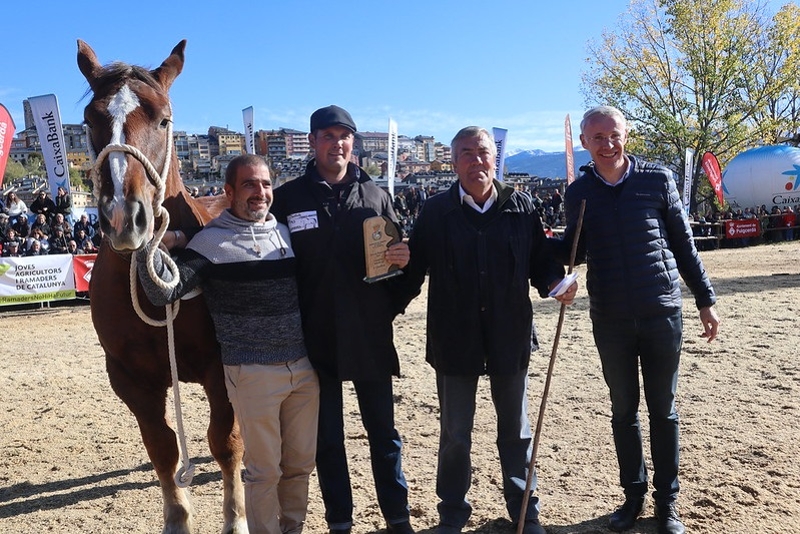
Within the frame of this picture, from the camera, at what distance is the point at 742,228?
70.1 ft

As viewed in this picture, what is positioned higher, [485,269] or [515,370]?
[485,269]

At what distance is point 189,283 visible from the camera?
2.65 metres

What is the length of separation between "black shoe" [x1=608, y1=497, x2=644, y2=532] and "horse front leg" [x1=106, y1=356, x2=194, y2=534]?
222 centimetres

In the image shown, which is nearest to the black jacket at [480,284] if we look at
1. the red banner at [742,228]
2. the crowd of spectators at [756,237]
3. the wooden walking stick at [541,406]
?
the wooden walking stick at [541,406]

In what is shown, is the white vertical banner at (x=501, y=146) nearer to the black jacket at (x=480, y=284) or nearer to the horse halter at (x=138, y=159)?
the black jacket at (x=480, y=284)

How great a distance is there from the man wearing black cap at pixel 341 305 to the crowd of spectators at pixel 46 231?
1086cm

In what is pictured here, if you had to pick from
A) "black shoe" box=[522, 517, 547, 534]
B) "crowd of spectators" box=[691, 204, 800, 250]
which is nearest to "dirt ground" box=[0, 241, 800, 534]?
"black shoe" box=[522, 517, 547, 534]

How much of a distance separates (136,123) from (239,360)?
1092 millimetres

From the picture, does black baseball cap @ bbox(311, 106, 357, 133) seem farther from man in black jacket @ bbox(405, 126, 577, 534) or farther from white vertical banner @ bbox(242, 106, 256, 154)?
white vertical banner @ bbox(242, 106, 256, 154)

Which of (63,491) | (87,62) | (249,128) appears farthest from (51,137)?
(87,62)

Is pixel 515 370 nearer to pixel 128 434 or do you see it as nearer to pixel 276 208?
pixel 276 208

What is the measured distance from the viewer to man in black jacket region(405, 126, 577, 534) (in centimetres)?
294

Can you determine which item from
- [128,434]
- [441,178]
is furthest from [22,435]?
[441,178]

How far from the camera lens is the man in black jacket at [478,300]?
2.94m
